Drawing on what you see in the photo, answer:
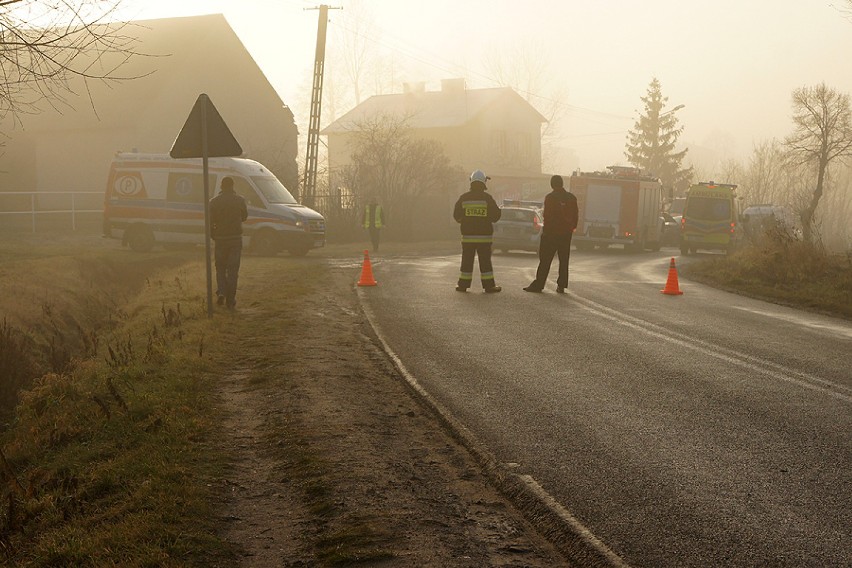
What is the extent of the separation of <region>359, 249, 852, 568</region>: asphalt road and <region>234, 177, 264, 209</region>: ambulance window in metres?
11.7

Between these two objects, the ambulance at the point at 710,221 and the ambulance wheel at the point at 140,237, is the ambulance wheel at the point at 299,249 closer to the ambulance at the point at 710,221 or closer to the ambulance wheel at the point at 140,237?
the ambulance wheel at the point at 140,237

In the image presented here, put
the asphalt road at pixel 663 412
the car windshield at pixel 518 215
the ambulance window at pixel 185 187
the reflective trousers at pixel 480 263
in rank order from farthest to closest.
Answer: the car windshield at pixel 518 215 < the ambulance window at pixel 185 187 < the reflective trousers at pixel 480 263 < the asphalt road at pixel 663 412

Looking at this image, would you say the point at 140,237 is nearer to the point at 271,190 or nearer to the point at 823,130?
the point at 271,190

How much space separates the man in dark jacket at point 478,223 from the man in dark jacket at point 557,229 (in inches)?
36.6

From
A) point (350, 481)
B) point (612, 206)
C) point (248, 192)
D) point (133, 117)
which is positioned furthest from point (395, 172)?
point (350, 481)

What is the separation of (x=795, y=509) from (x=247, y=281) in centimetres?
1536

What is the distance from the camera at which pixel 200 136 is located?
12.9 m

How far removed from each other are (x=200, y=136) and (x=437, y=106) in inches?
2436

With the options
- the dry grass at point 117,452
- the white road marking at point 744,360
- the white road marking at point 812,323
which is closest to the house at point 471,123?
the white road marking at point 812,323

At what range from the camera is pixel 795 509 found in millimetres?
5484

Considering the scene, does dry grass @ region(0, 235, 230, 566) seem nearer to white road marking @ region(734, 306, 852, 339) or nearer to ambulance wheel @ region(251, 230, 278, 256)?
white road marking @ region(734, 306, 852, 339)

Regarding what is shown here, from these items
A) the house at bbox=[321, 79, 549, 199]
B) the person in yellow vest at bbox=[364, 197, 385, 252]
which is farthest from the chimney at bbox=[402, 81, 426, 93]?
the person in yellow vest at bbox=[364, 197, 385, 252]

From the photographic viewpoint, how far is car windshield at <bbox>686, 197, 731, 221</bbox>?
39.6 metres

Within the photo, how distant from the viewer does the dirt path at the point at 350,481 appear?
495 centimetres
